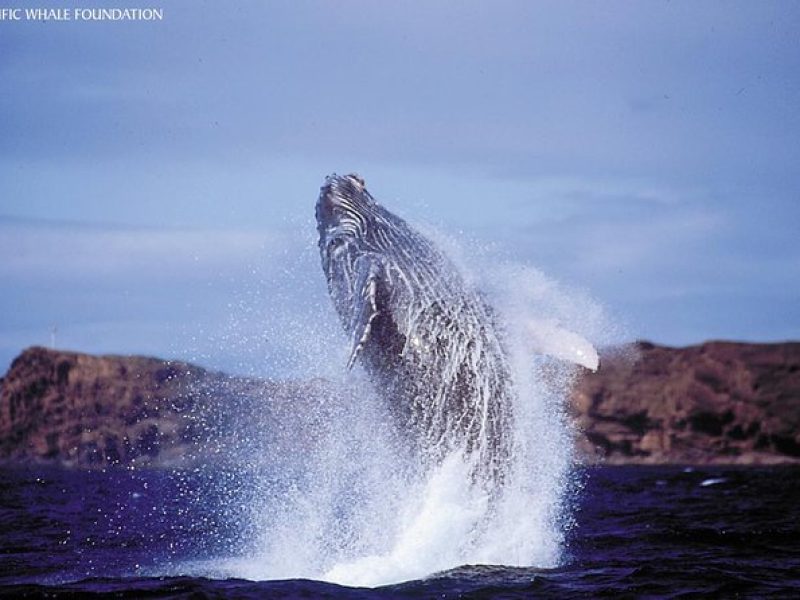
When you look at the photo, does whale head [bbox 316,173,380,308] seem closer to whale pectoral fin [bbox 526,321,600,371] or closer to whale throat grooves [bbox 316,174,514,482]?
whale throat grooves [bbox 316,174,514,482]

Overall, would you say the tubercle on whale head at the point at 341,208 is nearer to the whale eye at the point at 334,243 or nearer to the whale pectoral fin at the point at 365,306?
the whale eye at the point at 334,243

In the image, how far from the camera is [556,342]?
12.7 m

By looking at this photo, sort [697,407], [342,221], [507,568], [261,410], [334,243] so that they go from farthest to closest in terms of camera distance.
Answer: [697,407] → [261,410] → [342,221] → [334,243] → [507,568]

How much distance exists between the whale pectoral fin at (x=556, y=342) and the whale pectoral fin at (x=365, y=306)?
Answer: 7.55ft

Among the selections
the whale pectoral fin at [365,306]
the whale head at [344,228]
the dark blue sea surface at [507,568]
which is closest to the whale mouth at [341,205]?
the whale head at [344,228]

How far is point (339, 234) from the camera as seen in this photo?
12656 millimetres

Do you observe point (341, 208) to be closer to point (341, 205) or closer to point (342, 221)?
point (341, 205)

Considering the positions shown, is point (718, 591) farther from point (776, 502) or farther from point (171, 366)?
point (171, 366)

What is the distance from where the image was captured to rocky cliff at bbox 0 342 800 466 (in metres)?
114

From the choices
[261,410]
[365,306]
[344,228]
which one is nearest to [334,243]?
[344,228]

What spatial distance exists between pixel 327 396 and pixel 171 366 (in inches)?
5165

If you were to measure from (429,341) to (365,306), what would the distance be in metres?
0.97

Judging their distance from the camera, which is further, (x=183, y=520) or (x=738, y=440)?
(x=738, y=440)

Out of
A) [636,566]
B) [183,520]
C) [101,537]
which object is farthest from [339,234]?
[183,520]
